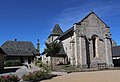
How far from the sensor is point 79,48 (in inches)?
1332

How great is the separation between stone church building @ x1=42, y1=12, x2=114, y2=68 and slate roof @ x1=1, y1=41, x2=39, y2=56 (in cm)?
2127

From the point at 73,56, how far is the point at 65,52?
7.29 meters

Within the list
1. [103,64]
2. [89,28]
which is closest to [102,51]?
[103,64]

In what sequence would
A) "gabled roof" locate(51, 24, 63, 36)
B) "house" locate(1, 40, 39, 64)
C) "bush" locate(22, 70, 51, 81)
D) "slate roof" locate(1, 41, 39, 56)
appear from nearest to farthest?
"bush" locate(22, 70, 51, 81) < "house" locate(1, 40, 39, 64) < "slate roof" locate(1, 41, 39, 56) < "gabled roof" locate(51, 24, 63, 36)

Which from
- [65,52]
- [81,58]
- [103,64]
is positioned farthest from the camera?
[65,52]

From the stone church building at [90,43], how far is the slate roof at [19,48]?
21274 mm

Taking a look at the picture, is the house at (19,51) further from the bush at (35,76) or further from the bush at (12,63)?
the bush at (35,76)

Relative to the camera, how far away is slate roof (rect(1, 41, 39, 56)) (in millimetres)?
53138

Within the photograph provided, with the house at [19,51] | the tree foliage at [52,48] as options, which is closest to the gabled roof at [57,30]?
the house at [19,51]

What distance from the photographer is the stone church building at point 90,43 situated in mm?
33844

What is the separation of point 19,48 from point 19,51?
152 cm

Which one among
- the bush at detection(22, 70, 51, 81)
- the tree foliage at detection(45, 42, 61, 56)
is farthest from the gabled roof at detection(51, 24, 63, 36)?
the bush at detection(22, 70, 51, 81)

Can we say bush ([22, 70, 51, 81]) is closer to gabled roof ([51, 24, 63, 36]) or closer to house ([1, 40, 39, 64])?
house ([1, 40, 39, 64])

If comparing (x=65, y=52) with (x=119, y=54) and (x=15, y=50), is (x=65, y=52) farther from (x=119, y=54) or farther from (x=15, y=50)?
(x=15, y=50)
